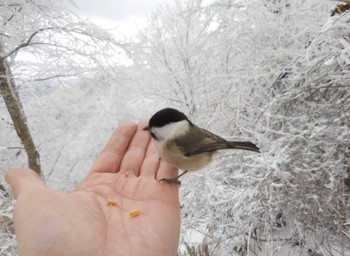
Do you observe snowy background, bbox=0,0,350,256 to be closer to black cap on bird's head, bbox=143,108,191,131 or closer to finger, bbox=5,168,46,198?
black cap on bird's head, bbox=143,108,191,131

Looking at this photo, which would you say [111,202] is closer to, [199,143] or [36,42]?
[199,143]

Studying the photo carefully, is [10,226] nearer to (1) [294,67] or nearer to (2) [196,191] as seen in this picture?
(2) [196,191]

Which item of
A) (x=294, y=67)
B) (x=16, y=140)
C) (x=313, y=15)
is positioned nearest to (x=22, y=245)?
(x=294, y=67)

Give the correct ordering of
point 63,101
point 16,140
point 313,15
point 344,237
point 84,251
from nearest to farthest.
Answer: point 84,251
point 344,237
point 313,15
point 16,140
point 63,101

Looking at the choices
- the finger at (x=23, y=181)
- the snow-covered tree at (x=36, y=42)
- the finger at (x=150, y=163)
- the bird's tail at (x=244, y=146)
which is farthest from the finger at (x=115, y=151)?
the snow-covered tree at (x=36, y=42)

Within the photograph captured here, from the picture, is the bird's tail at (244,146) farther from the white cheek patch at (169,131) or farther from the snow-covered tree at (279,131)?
the snow-covered tree at (279,131)

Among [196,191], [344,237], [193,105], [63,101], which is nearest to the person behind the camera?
[344,237]

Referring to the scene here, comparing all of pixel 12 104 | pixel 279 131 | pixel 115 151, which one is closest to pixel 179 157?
pixel 115 151
